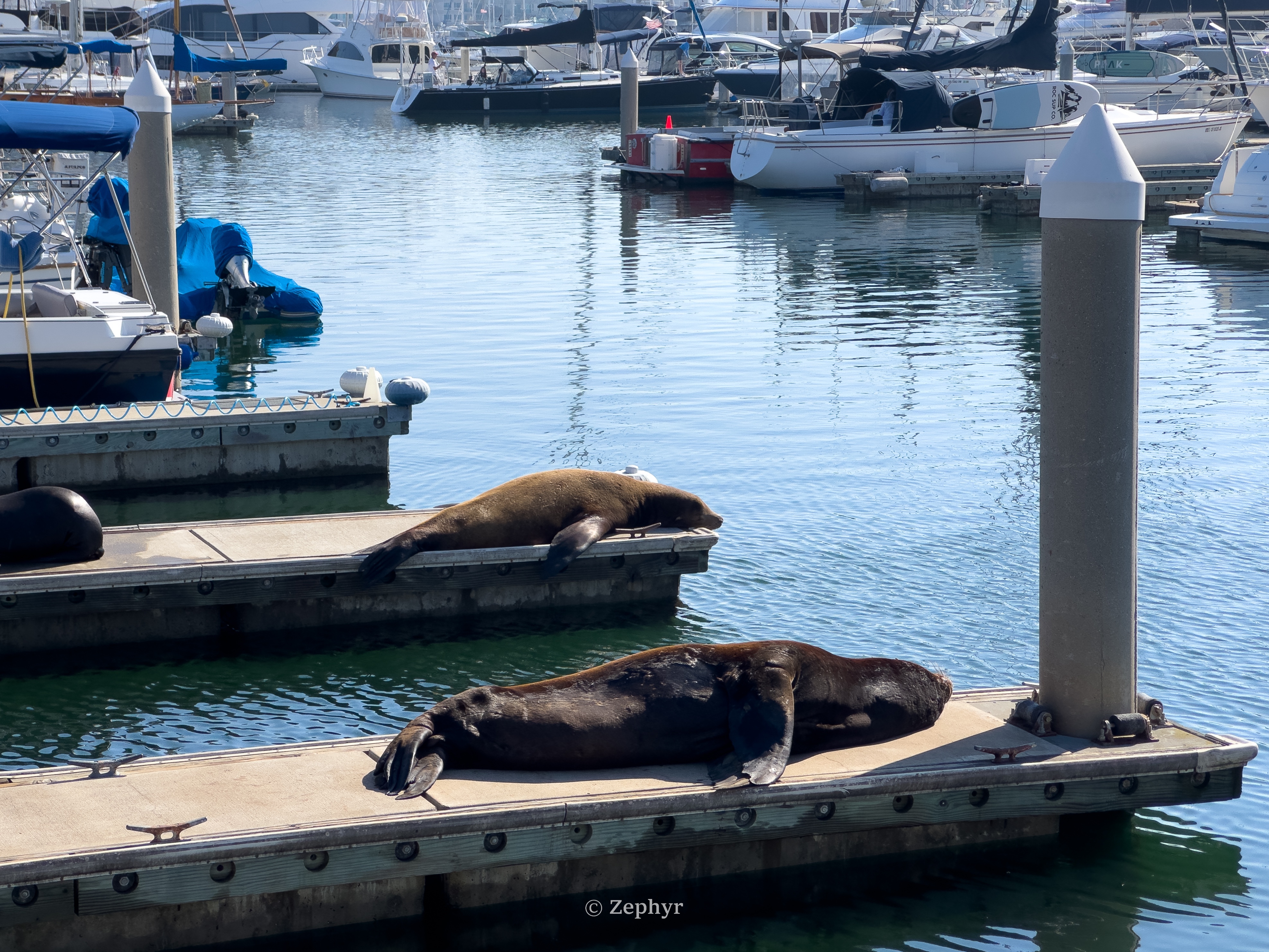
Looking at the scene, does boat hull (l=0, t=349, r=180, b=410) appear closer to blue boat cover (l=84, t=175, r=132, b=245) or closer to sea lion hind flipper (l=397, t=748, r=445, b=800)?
blue boat cover (l=84, t=175, r=132, b=245)

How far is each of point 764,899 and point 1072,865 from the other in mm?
Answer: 1466

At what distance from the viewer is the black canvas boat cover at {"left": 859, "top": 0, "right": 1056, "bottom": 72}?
38219 millimetres

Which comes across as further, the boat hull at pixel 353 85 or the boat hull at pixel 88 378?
the boat hull at pixel 353 85

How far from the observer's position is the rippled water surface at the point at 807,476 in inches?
282

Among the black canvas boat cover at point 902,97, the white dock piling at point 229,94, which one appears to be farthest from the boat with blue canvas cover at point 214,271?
the white dock piling at point 229,94

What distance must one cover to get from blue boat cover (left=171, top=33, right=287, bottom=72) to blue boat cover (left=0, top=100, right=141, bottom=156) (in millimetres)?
43015

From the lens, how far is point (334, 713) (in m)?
8.88

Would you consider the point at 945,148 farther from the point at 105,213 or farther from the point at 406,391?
the point at 406,391

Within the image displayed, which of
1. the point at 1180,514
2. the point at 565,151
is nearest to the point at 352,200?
the point at 565,151

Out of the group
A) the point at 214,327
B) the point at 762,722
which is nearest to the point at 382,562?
the point at 762,722

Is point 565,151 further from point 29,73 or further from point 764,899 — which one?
point 764,899

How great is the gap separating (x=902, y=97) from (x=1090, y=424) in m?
31.7

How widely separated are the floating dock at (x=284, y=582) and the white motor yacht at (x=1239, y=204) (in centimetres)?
2038

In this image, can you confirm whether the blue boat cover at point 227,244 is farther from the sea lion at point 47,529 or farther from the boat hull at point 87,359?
the sea lion at point 47,529
